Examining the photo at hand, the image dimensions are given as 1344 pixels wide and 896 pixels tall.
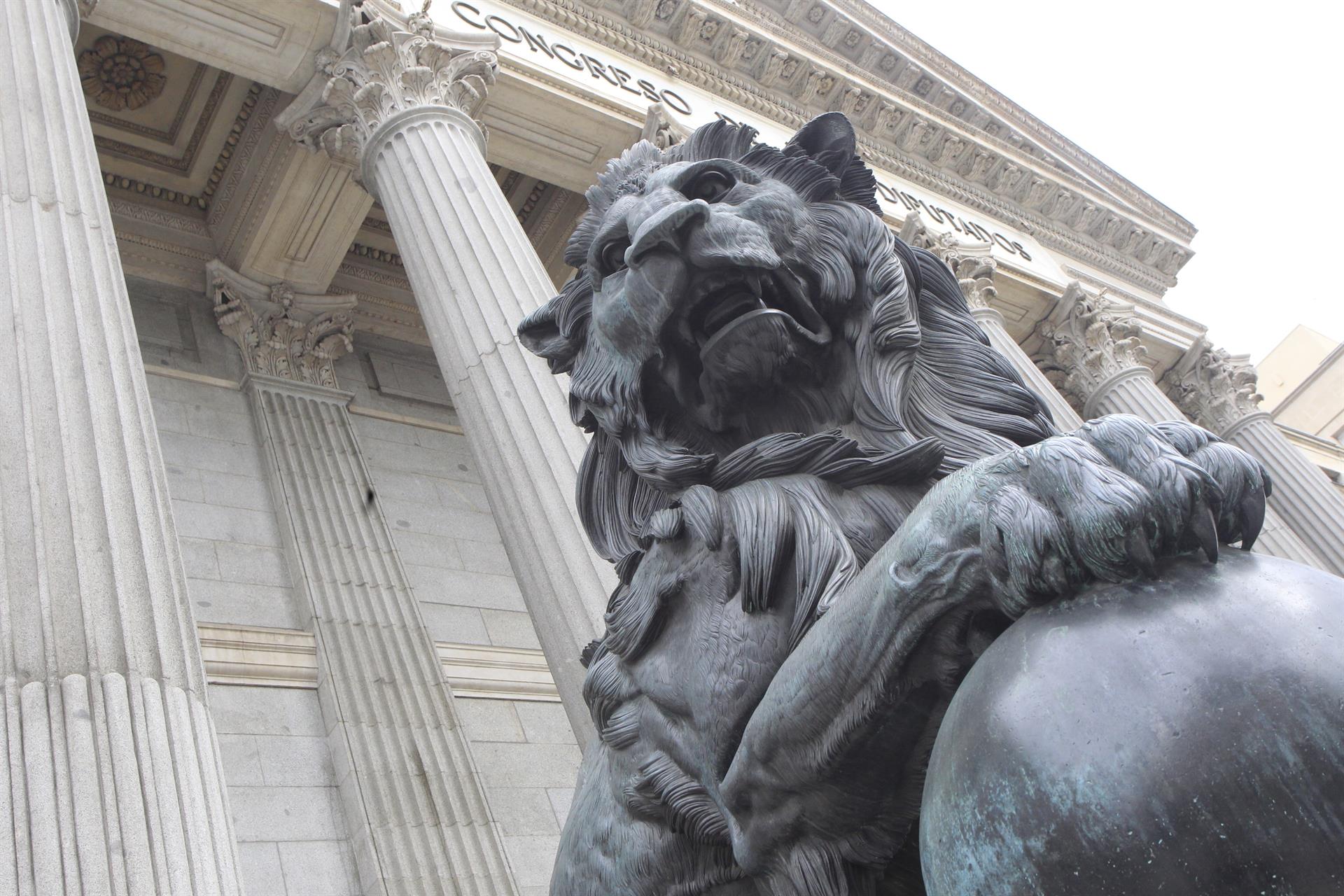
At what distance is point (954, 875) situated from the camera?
131 centimetres

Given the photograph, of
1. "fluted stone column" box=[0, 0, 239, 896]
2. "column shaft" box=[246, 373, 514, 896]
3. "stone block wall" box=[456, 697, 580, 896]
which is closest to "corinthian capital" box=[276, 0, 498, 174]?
"column shaft" box=[246, 373, 514, 896]

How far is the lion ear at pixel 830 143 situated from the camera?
2328mm

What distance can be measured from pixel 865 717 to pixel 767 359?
71cm

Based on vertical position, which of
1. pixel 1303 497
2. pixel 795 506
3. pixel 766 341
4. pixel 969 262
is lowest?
pixel 1303 497

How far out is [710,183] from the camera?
219 centimetres

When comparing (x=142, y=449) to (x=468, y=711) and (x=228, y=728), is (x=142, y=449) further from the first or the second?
(x=468, y=711)

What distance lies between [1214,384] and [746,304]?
1875cm

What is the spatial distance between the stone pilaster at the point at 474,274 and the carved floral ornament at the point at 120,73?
12.0 feet

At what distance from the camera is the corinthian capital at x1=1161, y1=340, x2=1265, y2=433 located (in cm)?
1830

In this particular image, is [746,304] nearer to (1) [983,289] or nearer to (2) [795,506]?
(2) [795,506]

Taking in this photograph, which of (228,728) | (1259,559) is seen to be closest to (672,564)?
(1259,559)

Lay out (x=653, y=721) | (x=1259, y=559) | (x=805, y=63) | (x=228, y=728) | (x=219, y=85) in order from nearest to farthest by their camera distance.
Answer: (x=1259, y=559), (x=653, y=721), (x=228, y=728), (x=219, y=85), (x=805, y=63)

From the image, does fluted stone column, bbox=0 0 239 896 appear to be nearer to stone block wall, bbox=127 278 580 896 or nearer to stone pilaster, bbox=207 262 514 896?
stone block wall, bbox=127 278 580 896

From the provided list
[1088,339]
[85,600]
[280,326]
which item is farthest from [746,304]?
[1088,339]
